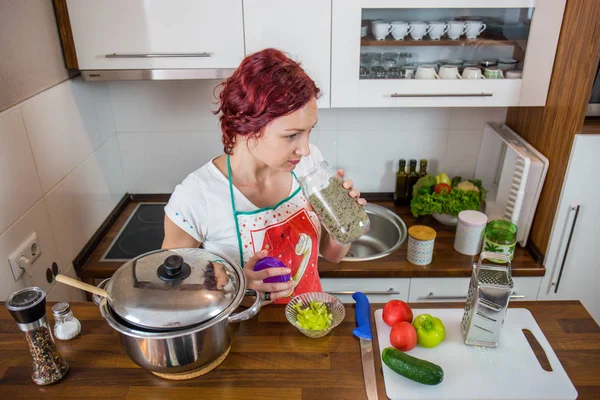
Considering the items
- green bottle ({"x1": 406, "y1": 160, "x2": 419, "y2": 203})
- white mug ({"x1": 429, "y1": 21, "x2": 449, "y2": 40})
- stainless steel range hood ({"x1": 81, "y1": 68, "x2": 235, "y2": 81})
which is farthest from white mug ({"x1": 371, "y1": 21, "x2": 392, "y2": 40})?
green bottle ({"x1": 406, "y1": 160, "x2": 419, "y2": 203})

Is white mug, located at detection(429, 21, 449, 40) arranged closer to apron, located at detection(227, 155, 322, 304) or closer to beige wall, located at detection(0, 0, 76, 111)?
apron, located at detection(227, 155, 322, 304)

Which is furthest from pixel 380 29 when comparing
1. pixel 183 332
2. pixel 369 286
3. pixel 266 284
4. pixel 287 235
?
pixel 183 332

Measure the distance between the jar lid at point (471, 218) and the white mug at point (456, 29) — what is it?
64 centimetres

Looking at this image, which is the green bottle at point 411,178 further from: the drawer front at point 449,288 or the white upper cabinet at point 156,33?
the white upper cabinet at point 156,33

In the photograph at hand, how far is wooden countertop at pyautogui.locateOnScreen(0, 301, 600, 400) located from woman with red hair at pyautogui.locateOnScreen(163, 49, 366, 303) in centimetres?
16

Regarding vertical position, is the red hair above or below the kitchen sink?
above

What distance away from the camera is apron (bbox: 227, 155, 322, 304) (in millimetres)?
1312

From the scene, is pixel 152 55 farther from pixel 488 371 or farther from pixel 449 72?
pixel 488 371

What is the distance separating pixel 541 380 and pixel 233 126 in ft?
2.79

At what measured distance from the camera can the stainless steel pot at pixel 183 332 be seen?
0.82m

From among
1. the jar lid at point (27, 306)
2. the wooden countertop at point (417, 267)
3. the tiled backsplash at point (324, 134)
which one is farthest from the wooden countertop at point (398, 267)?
the jar lid at point (27, 306)

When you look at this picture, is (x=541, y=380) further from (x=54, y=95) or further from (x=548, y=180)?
(x=54, y=95)

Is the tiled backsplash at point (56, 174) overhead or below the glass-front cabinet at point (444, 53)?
below

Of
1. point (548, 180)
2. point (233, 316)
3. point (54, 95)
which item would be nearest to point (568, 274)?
point (548, 180)
